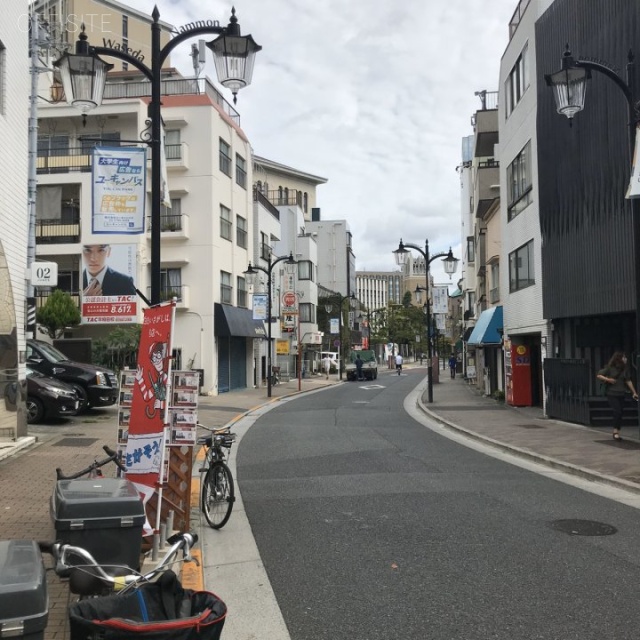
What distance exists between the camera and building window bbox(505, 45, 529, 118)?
21328 mm

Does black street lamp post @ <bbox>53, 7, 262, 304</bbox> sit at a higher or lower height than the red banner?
→ higher

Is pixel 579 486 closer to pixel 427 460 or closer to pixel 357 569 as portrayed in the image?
pixel 427 460

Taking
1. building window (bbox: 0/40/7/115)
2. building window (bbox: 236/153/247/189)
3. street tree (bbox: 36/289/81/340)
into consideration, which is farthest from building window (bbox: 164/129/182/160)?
building window (bbox: 0/40/7/115)

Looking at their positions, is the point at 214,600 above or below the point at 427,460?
above

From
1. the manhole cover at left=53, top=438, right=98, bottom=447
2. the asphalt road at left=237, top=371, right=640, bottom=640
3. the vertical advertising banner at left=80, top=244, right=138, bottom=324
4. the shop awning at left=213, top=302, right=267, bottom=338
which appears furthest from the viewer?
the shop awning at left=213, top=302, right=267, bottom=338

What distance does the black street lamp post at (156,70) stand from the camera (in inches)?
312

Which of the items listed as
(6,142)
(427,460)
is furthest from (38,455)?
(427,460)

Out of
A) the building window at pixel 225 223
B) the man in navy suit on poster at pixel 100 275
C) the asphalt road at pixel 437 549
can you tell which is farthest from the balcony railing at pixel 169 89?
the asphalt road at pixel 437 549

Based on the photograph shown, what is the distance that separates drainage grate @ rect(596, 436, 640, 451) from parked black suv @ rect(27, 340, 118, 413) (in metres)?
12.6

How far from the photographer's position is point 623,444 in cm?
1338

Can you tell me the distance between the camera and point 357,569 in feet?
A: 19.7

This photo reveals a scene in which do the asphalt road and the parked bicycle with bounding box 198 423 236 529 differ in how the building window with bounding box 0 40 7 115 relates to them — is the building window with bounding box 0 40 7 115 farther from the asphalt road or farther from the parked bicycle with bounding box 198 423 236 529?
the parked bicycle with bounding box 198 423 236 529

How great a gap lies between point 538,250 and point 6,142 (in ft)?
48.4

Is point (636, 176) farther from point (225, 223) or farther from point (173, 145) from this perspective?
point (225, 223)
